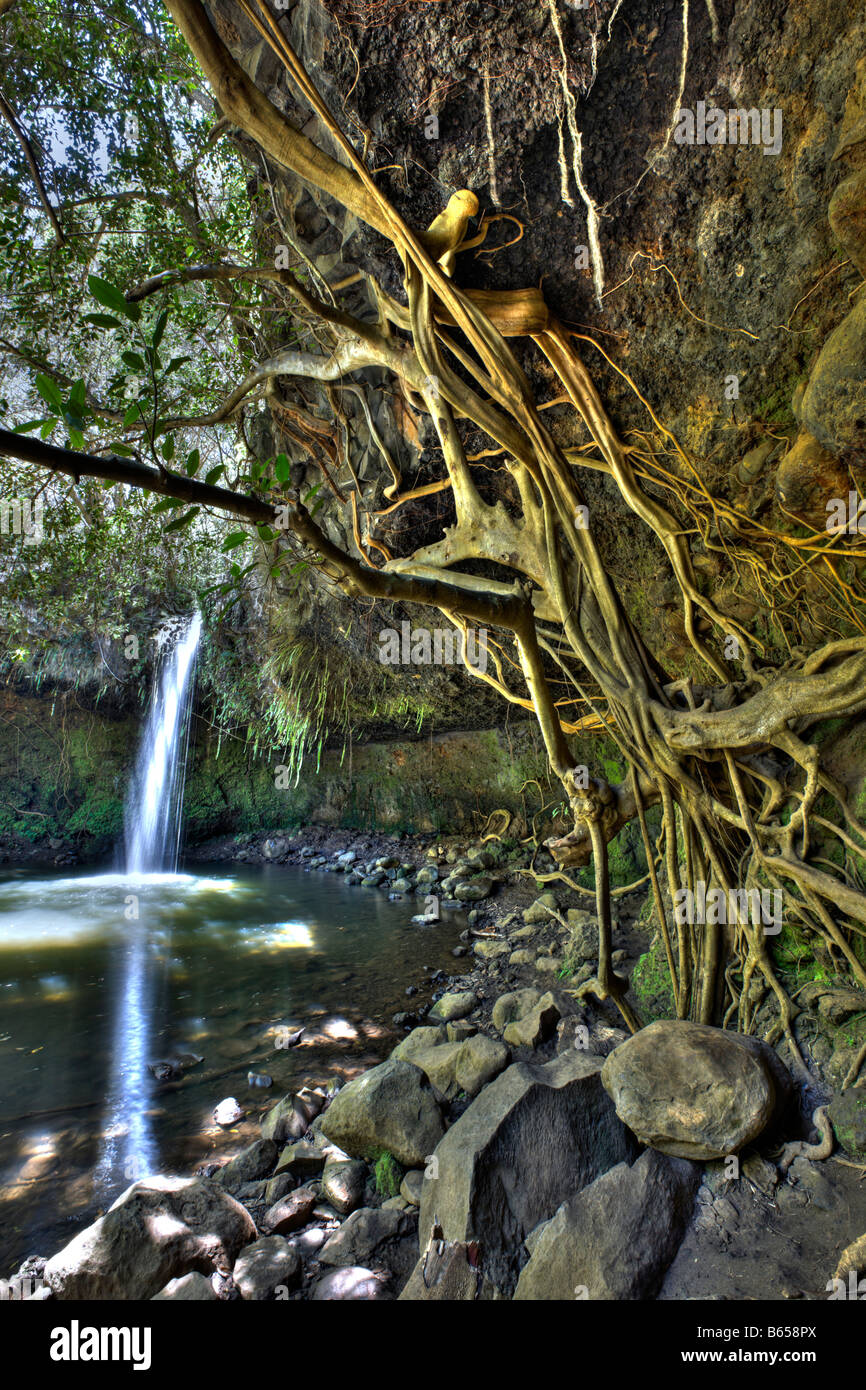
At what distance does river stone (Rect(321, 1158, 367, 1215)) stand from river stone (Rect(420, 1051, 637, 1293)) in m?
0.27

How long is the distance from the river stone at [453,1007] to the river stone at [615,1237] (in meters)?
1.79

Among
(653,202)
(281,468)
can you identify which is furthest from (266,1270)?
(653,202)

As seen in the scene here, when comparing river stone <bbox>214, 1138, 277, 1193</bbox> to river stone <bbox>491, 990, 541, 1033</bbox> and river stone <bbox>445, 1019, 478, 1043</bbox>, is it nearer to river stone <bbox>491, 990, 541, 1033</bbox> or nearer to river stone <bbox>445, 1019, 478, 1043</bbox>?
river stone <bbox>445, 1019, 478, 1043</bbox>

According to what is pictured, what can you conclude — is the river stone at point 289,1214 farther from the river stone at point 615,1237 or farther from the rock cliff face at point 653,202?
the rock cliff face at point 653,202

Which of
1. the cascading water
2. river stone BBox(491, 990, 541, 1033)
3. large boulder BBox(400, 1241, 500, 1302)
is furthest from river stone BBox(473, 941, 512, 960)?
the cascading water

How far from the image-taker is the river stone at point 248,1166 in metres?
2.43

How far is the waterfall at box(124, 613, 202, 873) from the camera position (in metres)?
8.30

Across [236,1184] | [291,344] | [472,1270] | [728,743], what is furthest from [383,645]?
[472,1270]

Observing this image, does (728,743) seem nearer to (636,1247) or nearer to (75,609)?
(636,1247)

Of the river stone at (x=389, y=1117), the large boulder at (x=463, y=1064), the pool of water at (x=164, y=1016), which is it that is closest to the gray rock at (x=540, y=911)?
the pool of water at (x=164, y=1016)

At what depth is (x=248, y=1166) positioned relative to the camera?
249 centimetres

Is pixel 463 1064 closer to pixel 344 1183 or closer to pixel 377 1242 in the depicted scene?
pixel 344 1183

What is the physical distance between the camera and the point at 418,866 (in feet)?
22.7

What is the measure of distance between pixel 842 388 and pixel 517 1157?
2421mm
